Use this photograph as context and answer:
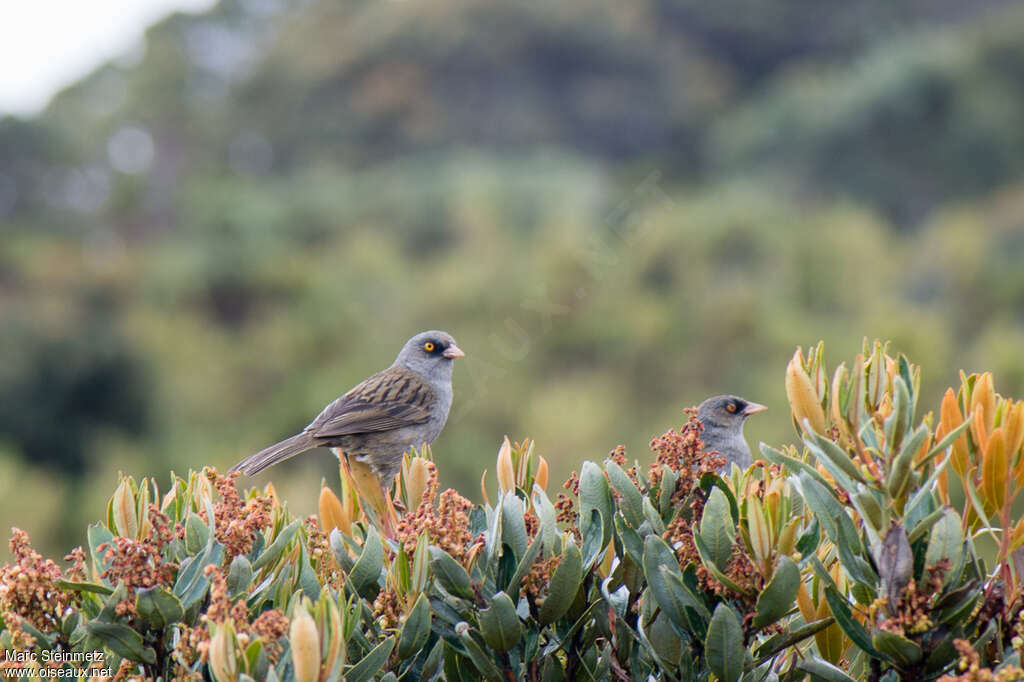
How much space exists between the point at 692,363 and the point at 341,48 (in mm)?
20934

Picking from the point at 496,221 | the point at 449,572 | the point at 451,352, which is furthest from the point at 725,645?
the point at 496,221

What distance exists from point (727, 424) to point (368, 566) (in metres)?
3.89

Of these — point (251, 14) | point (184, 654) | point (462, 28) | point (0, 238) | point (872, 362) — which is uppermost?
point (251, 14)

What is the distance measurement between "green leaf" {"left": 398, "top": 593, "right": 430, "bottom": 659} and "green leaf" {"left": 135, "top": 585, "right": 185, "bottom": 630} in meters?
0.40

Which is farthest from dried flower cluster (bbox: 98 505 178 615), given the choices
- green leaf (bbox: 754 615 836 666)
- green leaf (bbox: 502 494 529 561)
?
green leaf (bbox: 754 615 836 666)

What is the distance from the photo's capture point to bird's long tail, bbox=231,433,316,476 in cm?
429

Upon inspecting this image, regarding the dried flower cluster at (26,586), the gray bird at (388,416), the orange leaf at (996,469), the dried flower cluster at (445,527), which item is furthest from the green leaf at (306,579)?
the gray bird at (388,416)

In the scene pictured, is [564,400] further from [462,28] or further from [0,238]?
[462,28]

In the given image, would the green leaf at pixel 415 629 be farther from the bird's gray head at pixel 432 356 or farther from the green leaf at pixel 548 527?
the bird's gray head at pixel 432 356

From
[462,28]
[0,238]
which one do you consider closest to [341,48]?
[462,28]

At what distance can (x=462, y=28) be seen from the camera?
31.7m

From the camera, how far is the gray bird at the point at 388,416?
4750 millimetres

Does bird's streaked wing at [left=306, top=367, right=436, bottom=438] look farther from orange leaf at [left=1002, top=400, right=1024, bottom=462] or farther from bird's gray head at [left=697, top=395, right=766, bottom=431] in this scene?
orange leaf at [left=1002, top=400, right=1024, bottom=462]

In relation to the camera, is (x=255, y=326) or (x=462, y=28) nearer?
(x=255, y=326)
